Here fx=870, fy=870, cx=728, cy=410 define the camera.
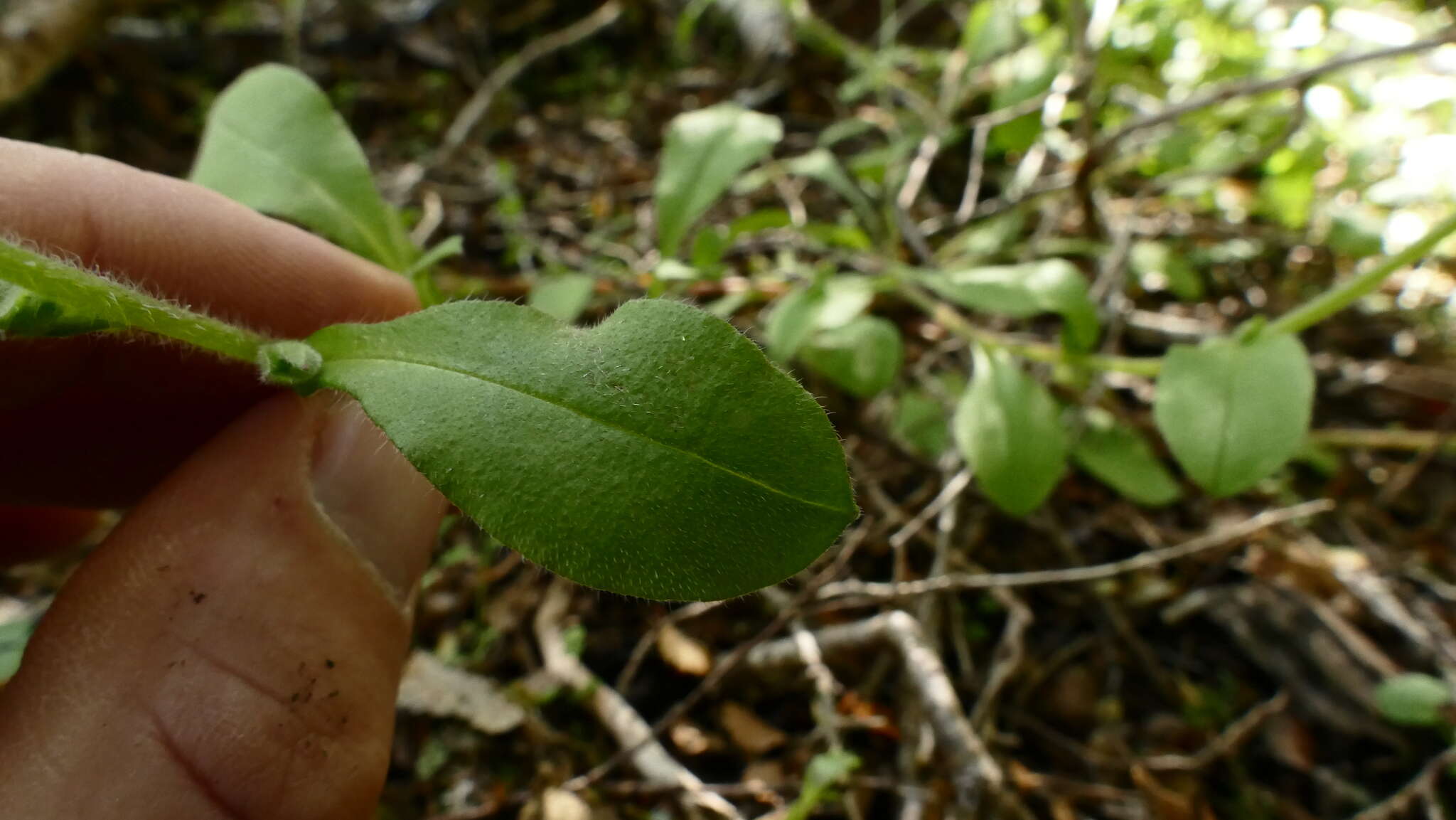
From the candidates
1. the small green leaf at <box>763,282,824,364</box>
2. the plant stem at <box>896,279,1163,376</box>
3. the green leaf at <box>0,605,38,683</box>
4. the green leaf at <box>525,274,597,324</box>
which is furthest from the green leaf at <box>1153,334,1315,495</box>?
the green leaf at <box>0,605,38,683</box>

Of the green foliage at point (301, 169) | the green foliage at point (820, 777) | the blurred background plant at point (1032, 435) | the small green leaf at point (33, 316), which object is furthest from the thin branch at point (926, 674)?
the small green leaf at point (33, 316)

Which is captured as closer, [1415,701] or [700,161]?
[1415,701]

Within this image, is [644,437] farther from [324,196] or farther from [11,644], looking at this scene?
[11,644]

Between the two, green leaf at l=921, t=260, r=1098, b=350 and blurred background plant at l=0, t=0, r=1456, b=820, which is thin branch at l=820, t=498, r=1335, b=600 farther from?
green leaf at l=921, t=260, r=1098, b=350

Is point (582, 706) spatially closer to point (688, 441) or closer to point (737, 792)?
point (737, 792)

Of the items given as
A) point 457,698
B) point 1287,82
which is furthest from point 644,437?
point 1287,82

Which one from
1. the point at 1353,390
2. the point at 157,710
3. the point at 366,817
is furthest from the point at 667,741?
the point at 1353,390
